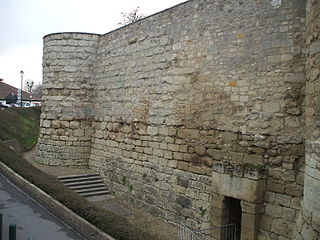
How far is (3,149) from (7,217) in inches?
177

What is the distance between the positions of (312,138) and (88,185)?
7.63 metres

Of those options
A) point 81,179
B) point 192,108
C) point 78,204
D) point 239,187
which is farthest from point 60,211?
point 81,179

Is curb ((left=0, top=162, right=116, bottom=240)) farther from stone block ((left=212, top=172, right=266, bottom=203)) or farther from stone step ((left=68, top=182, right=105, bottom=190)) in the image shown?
stone block ((left=212, top=172, right=266, bottom=203))

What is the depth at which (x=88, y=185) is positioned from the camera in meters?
10.6

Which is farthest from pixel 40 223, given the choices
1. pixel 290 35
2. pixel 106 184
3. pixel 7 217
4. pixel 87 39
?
pixel 87 39

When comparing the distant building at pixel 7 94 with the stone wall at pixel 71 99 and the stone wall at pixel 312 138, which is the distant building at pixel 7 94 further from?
the stone wall at pixel 312 138

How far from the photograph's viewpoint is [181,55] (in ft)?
26.5

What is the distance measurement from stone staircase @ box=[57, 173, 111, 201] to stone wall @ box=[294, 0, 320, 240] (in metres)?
6.66

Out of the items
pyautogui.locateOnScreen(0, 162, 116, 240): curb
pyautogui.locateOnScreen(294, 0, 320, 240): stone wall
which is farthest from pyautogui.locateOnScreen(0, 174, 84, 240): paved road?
pyautogui.locateOnScreen(294, 0, 320, 240): stone wall

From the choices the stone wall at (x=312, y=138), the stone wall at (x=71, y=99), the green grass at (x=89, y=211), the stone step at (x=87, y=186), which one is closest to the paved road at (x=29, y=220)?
the green grass at (x=89, y=211)

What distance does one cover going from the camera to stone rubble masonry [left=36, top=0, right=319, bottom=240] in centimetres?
593

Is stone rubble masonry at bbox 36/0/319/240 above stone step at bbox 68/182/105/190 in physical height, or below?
above

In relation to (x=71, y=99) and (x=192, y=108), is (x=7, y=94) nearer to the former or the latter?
(x=71, y=99)

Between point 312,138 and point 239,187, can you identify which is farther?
point 239,187
